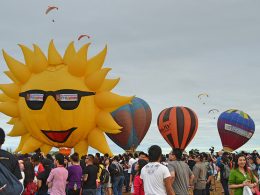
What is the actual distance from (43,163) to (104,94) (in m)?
9.34

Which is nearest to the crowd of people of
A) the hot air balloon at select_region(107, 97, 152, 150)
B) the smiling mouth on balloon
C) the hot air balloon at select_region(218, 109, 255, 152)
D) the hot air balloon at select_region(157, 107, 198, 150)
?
the smiling mouth on balloon

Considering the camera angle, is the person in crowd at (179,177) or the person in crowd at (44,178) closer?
the person in crowd at (179,177)

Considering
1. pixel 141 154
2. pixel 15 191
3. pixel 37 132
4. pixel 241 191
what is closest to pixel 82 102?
pixel 37 132

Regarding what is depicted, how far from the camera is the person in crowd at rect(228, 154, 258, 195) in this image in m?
7.43

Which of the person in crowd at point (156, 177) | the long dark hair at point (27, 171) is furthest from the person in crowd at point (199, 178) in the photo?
the person in crowd at point (156, 177)

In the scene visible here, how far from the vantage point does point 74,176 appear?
9.73m

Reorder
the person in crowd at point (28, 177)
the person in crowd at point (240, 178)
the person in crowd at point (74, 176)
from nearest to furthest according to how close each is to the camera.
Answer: the person in crowd at point (240, 178) < the person in crowd at point (28, 177) < the person in crowd at point (74, 176)

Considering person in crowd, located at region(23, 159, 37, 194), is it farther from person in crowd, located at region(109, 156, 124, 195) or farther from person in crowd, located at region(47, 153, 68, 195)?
person in crowd, located at region(109, 156, 124, 195)

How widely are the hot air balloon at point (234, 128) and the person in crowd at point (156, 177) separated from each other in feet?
84.3

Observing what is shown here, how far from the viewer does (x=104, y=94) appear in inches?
730

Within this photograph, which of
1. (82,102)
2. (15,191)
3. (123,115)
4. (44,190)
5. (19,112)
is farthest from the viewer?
(123,115)

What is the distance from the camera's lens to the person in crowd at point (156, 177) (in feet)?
20.8

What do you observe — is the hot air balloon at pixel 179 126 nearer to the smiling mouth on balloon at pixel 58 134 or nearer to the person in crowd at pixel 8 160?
the smiling mouth on balloon at pixel 58 134

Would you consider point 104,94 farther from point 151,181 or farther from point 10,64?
point 151,181
